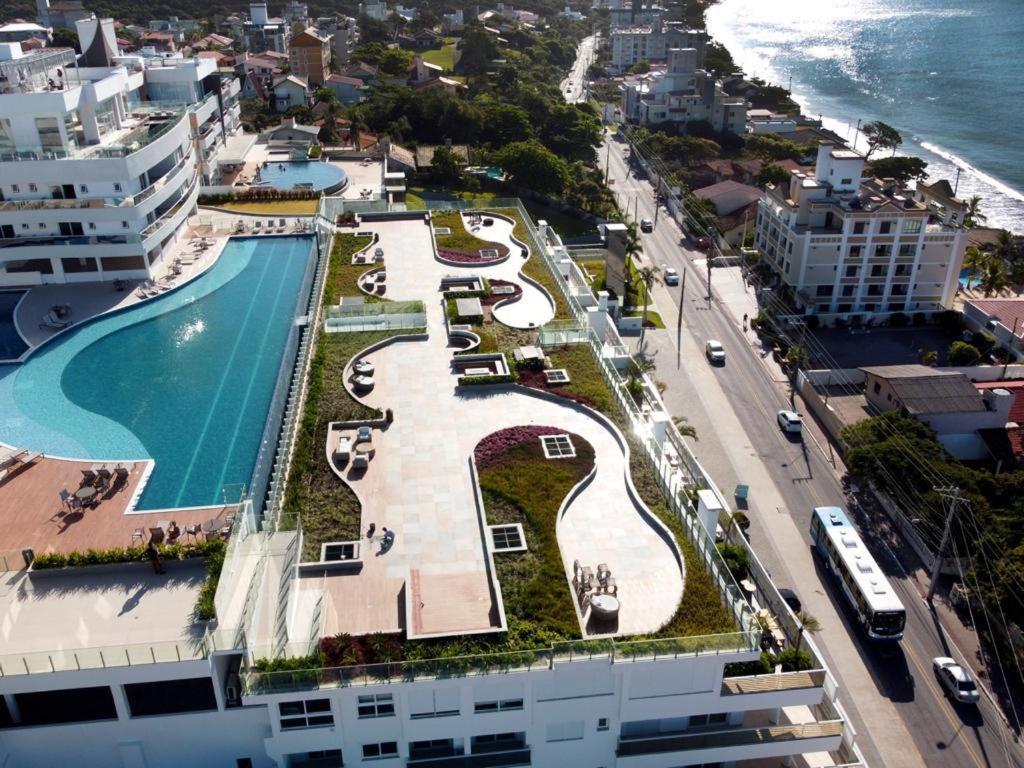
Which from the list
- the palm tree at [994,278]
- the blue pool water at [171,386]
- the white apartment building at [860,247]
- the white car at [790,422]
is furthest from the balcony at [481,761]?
the palm tree at [994,278]

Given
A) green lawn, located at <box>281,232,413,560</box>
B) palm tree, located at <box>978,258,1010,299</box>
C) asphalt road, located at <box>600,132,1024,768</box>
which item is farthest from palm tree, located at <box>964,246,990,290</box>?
green lawn, located at <box>281,232,413,560</box>

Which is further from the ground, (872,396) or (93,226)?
(93,226)

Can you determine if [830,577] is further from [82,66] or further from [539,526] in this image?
[82,66]

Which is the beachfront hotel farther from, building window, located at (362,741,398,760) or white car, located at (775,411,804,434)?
white car, located at (775,411,804,434)

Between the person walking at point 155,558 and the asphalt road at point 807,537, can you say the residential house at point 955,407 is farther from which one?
the person walking at point 155,558

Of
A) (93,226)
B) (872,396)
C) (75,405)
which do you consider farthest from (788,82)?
(75,405)

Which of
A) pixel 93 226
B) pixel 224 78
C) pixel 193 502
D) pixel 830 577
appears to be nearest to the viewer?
pixel 193 502

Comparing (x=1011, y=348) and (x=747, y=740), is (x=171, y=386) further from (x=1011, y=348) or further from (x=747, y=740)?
(x=1011, y=348)
